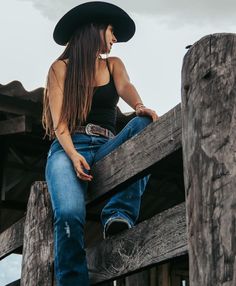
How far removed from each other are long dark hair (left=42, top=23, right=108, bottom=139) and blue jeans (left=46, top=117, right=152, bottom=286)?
13 centimetres

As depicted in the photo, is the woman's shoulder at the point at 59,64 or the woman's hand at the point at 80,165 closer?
the woman's hand at the point at 80,165

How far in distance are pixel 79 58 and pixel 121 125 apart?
302cm

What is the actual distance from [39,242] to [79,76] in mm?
1041

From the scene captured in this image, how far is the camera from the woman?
3459 millimetres

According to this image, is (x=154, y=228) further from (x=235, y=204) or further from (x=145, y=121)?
(x=235, y=204)

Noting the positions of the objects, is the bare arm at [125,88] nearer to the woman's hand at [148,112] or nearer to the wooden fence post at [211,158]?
the woman's hand at [148,112]

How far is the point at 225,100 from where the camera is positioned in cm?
243

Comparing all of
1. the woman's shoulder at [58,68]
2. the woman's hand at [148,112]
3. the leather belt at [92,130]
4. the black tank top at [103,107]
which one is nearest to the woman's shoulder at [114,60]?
the black tank top at [103,107]

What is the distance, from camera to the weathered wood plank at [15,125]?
255 inches

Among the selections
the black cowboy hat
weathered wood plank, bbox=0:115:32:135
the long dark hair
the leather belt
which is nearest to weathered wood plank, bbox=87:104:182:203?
the leather belt

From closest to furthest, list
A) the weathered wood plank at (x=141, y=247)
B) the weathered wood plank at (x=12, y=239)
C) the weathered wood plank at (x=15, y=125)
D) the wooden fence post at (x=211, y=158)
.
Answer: the wooden fence post at (x=211, y=158) → the weathered wood plank at (x=141, y=247) → the weathered wood plank at (x=12, y=239) → the weathered wood plank at (x=15, y=125)

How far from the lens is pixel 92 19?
4.20 m

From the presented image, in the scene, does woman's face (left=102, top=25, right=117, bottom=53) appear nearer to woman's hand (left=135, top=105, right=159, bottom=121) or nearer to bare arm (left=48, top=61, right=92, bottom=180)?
bare arm (left=48, top=61, right=92, bottom=180)

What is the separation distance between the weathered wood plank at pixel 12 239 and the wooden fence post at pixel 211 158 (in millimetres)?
2238
